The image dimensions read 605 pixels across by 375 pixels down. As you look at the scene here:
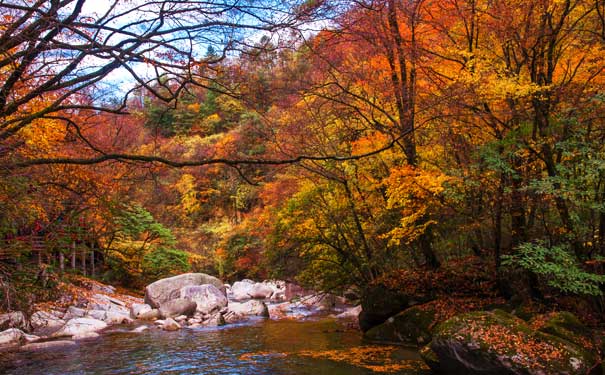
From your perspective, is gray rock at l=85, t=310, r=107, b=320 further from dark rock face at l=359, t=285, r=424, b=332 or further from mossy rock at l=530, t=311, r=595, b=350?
mossy rock at l=530, t=311, r=595, b=350

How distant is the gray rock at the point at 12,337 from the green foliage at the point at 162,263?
10948 millimetres

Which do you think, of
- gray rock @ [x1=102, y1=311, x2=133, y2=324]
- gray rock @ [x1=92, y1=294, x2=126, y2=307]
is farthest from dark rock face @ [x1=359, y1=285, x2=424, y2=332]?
gray rock @ [x1=92, y1=294, x2=126, y2=307]

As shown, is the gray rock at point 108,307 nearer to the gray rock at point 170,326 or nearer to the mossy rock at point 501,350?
the gray rock at point 170,326

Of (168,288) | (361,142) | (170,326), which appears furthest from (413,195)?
(168,288)

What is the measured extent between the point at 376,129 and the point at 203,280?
11.9m

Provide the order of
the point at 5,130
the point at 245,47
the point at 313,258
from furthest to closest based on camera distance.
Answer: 1. the point at 313,258
2. the point at 245,47
3. the point at 5,130

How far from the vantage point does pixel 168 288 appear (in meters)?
19.8

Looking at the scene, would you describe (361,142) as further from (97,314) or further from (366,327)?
(97,314)

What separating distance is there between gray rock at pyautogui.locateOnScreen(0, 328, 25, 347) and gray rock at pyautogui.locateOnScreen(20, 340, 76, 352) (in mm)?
516

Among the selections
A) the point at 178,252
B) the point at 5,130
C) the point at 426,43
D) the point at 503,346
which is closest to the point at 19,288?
the point at 5,130

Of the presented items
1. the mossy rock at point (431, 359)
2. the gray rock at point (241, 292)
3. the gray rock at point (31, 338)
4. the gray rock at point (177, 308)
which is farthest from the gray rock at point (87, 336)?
the gray rock at point (241, 292)

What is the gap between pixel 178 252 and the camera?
2412 cm

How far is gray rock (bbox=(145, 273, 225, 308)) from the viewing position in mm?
19297

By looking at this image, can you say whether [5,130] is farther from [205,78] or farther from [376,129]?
[376,129]
